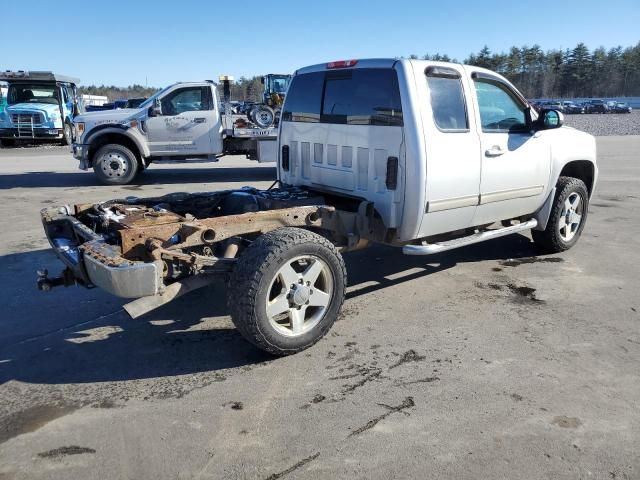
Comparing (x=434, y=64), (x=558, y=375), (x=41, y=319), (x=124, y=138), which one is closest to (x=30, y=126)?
(x=124, y=138)

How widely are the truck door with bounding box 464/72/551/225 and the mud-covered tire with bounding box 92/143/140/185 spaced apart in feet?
28.1

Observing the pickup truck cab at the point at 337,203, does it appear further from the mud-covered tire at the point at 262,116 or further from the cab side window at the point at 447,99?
the mud-covered tire at the point at 262,116

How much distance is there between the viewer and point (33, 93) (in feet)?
72.2

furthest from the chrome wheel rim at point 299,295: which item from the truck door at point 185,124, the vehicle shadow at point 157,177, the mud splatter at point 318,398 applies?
the truck door at point 185,124

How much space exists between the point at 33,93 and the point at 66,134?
2.05 meters

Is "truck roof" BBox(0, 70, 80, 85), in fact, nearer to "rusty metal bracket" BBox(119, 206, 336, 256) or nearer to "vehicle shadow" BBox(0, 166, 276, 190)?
"vehicle shadow" BBox(0, 166, 276, 190)

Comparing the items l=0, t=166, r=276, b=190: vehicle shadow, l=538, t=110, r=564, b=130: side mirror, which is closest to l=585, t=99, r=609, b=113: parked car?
l=0, t=166, r=276, b=190: vehicle shadow

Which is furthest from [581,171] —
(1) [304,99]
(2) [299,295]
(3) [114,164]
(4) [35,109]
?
(4) [35,109]

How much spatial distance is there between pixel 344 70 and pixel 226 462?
343cm

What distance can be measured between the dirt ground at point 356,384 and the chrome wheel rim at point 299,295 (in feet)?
0.81

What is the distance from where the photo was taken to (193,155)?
39.5 feet

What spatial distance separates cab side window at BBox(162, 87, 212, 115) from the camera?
11610 millimetres

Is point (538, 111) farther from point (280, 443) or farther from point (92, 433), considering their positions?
point (92, 433)

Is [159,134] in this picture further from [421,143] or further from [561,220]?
[421,143]
